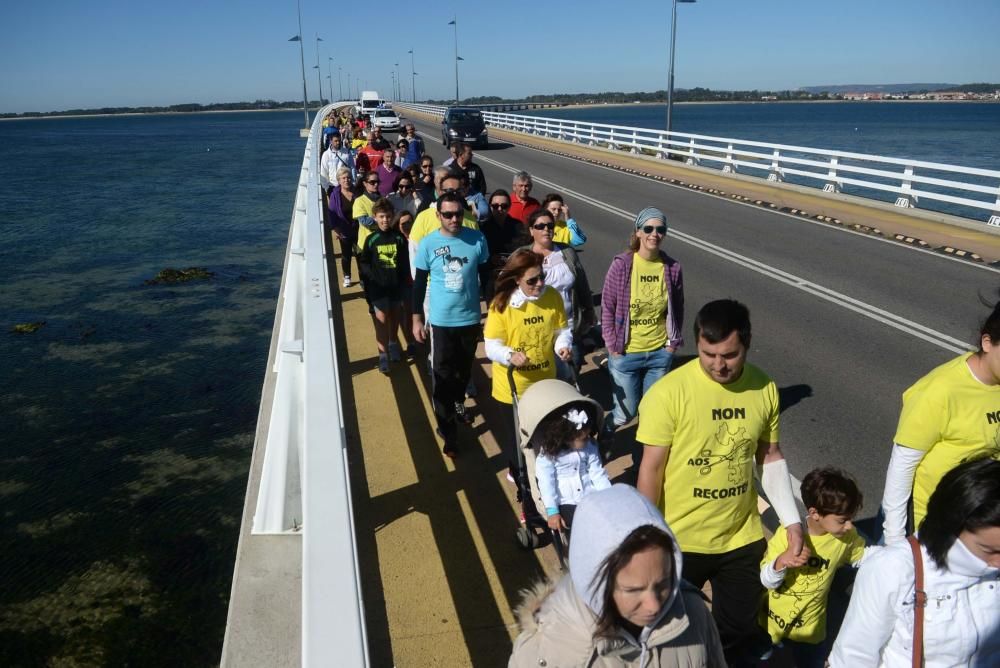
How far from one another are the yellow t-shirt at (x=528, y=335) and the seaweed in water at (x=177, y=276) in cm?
2021

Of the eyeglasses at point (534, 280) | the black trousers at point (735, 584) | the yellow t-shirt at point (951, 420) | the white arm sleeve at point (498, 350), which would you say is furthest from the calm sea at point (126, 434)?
the yellow t-shirt at point (951, 420)

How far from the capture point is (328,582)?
1.62 meters

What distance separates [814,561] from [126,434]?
1188 centimetres

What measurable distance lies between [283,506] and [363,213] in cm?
538

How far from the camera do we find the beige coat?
1.85 meters

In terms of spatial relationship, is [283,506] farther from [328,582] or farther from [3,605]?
[3,605]

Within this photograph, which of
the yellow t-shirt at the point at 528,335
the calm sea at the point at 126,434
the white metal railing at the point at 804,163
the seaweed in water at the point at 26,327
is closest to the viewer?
the yellow t-shirt at the point at 528,335

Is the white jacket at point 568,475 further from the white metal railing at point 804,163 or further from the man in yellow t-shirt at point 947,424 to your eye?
the white metal railing at point 804,163

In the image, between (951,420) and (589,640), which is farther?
(951,420)

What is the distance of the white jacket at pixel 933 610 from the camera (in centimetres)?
217

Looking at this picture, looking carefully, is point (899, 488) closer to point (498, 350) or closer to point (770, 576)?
point (770, 576)


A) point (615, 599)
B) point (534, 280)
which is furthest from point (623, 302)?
point (615, 599)

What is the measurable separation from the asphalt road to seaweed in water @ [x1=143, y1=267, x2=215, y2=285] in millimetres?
12157

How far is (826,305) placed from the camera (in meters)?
9.30
